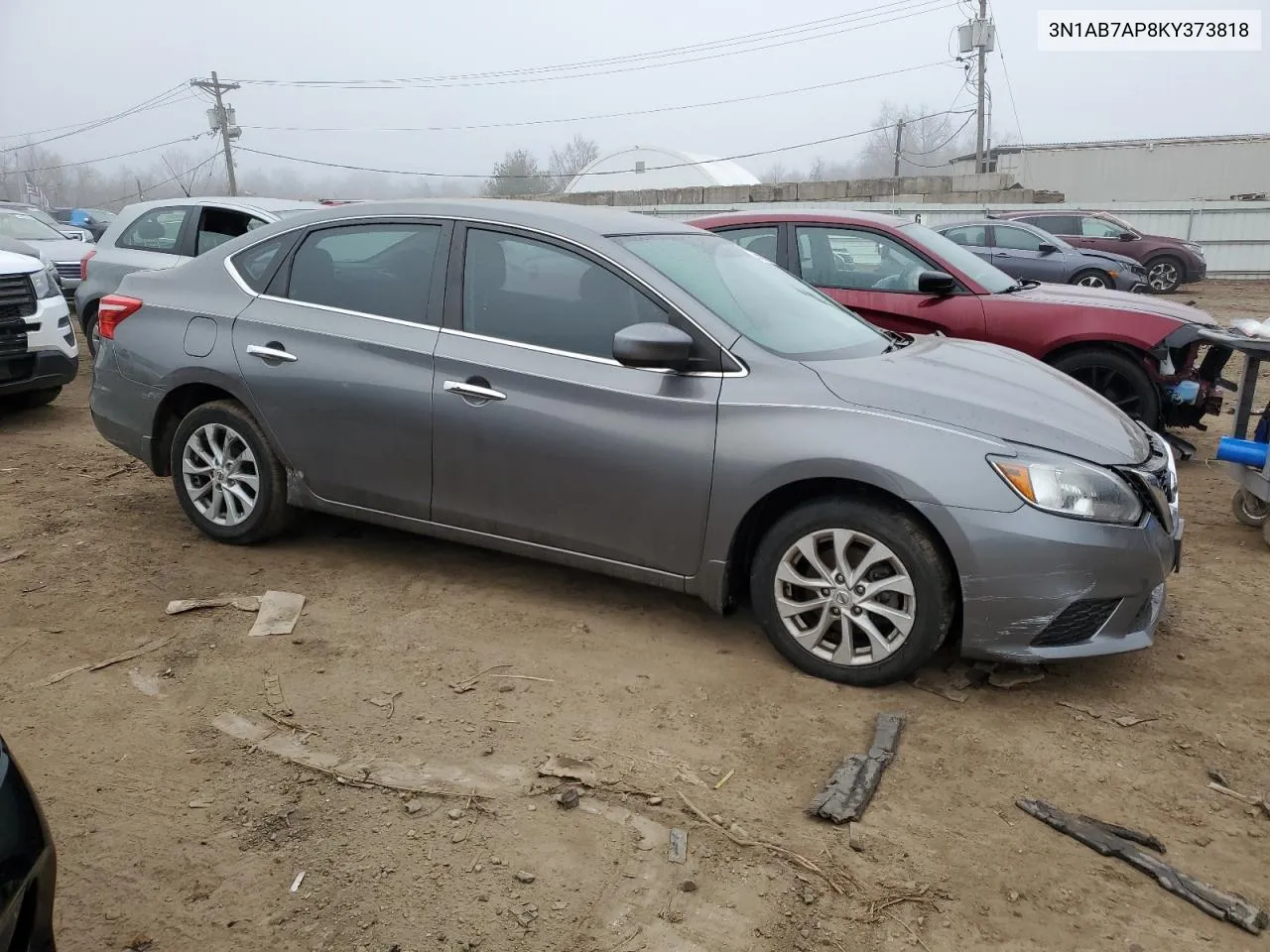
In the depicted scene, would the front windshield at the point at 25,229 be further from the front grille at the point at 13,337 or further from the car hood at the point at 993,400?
the car hood at the point at 993,400

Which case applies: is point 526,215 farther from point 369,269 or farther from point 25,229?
point 25,229

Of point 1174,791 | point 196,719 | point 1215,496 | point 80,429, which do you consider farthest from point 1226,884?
point 80,429

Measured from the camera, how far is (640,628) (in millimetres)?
4203

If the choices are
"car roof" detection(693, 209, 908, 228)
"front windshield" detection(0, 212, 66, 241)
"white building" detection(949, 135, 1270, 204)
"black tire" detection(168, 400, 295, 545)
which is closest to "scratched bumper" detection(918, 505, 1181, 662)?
"black tire" detection(168, 400, 295, 545)

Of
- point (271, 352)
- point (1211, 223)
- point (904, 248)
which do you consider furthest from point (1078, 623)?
point (1211, 223)

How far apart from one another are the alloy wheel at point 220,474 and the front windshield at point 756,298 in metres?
2.12

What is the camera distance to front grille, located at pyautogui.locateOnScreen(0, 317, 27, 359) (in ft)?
24.7

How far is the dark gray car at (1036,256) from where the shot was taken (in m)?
16.2

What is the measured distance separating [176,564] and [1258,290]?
73.3 feet

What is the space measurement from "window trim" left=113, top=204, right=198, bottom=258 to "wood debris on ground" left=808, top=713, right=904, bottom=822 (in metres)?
8.08

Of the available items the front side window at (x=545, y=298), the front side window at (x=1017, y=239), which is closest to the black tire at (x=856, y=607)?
the front side window at (x=545, y=298)

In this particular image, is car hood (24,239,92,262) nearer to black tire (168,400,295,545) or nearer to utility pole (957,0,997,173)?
black tire (168,400,295,545)

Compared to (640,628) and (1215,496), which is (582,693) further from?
(1215,496)

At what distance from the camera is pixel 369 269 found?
4.62 m
